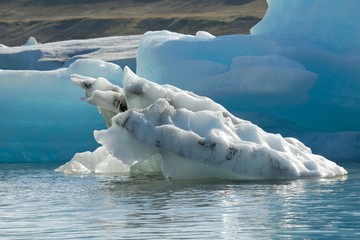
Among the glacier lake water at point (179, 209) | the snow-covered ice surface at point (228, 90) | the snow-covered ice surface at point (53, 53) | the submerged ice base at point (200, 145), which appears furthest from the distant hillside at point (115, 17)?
the glacier lake water at point (179, 209)

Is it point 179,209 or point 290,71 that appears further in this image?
point 290,71

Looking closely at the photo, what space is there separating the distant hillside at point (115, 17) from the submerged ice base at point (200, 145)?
163 ft

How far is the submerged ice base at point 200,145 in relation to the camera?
→ 15.0 metres

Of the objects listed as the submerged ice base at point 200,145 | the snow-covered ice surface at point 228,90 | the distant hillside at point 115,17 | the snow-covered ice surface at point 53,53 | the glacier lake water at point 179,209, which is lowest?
the glacier lake water at point 179,209

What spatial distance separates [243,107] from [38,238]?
12.3 m

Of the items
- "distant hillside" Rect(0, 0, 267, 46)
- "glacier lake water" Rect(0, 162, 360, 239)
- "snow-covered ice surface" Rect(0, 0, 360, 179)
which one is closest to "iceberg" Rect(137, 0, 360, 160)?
"snow-covered ice surface" Rect(0, 0, 360, 179)

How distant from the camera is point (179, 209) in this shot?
11789 mm

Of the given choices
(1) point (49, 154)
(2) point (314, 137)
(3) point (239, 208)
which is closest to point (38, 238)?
(3) point (239, 208)

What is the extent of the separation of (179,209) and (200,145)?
3178 millimetres

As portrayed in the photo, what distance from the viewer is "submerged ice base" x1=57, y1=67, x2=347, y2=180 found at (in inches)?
590

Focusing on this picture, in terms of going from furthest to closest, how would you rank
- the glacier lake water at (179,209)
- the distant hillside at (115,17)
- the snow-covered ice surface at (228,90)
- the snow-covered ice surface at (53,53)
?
the distant hillside at (115,17), the snow-covered ice surface at (53,53), the snow-covered ice surface at (228,90), the glacier lake water at (179,209)

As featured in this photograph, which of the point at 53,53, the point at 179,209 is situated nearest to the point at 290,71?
the point at 53,53

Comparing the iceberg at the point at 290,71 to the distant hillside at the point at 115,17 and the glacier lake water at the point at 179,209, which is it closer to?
the glacier lake water at the point at 179,209

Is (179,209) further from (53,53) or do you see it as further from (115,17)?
(115,17)
